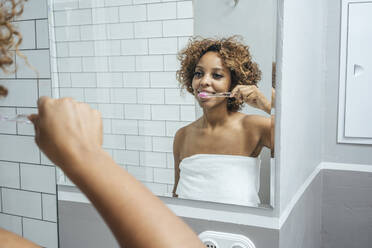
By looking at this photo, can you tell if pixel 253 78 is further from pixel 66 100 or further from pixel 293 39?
pixel 66 100

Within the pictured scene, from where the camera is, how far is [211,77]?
0.97 meters

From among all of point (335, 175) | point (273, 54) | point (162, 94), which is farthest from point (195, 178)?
point (335, 175)

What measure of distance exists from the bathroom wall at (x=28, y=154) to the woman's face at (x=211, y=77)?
56cm

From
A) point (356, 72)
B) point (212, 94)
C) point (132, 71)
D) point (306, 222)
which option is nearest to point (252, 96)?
point (212, 94)

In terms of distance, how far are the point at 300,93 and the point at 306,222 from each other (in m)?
0.47

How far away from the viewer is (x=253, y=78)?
940 millimetres

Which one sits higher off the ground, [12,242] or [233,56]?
[233,56]

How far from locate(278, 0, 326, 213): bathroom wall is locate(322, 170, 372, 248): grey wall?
134 mm

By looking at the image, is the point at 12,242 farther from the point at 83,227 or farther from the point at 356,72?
the point at 356,72

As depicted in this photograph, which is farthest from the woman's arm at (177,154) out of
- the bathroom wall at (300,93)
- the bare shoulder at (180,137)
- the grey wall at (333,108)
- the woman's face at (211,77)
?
the grey wall at (333,108)

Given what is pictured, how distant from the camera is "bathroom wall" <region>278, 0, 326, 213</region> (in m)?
0.95

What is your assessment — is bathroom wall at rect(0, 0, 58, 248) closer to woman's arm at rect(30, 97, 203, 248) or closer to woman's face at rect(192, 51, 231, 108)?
woman's face at rect(192, 51, 231, 108)

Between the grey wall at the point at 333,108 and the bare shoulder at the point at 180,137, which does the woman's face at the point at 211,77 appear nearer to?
the bare shoulder at the point at 180,137

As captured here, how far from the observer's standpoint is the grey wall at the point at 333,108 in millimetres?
1430
